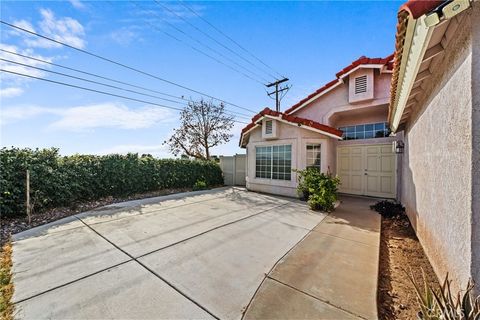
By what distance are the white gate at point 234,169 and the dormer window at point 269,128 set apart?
3.87 metres

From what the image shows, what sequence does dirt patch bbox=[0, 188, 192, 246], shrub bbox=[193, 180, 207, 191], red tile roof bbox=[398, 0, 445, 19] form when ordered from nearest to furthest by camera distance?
red tile roof bbox=[398, 0, 445, 19]
dirt patch bbox=[0, 188, 192, 246]
shrub bbox=[193, 180, 207, 191]

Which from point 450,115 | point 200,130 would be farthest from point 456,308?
point 200,130

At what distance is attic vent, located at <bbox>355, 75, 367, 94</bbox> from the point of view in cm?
866

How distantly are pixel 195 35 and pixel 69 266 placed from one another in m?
11.7

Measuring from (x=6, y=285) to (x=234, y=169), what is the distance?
11900 millimetres

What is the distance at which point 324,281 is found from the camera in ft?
9.30

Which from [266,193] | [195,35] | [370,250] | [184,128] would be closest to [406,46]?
[370,250]

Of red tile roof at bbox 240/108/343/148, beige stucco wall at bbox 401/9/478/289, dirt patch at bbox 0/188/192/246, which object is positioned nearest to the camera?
beige stucco wall at bbox 401/9/478/289

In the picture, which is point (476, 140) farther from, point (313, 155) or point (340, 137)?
point (313, 155)

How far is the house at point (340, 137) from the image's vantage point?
8484 millimetres

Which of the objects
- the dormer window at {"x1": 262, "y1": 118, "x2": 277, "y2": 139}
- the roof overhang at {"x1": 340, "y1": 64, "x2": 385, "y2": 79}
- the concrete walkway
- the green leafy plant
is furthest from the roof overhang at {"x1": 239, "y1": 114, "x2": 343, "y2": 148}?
the green leafy plant

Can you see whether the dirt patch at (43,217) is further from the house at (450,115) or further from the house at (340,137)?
the house at (450,115)

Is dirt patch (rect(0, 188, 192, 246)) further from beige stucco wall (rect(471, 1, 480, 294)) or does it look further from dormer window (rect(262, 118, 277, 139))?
beige stucco wall (rect(471, 1, 480, 294))

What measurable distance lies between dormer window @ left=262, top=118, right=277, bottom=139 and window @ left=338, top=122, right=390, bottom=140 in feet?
12.8
